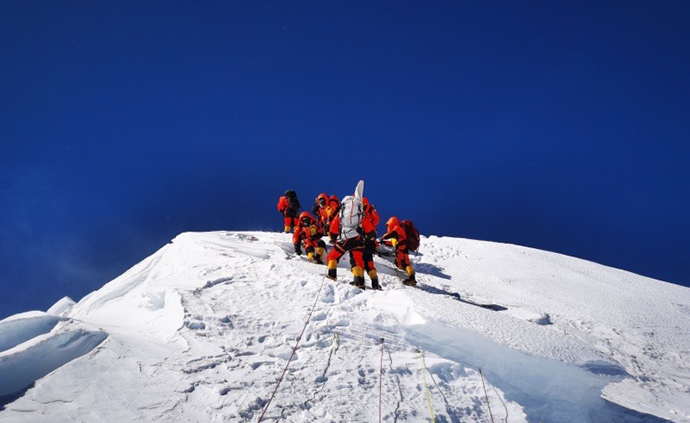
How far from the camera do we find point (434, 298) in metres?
5.56

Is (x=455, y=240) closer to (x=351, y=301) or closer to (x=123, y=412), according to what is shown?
(x=351, y=301)

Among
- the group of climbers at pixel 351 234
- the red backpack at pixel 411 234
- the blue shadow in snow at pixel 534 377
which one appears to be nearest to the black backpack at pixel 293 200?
the group of climbers at pixel 351 234

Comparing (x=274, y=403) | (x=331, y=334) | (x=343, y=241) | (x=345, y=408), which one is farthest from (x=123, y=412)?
(x=343, y=241)

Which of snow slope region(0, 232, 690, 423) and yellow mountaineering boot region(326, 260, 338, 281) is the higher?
yellow mountaineering boot region(326, 260, 338, 281)

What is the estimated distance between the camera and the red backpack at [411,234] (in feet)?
33.6

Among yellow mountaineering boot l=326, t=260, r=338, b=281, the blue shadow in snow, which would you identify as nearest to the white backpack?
yellow mountaineering boot l=326, t=260, r=338, b=281

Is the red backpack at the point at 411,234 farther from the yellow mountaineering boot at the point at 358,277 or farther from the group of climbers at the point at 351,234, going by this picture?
the yellow mountaineering boot at the point at 358,277

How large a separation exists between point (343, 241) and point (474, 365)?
4.71 m

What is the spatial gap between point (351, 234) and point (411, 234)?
9.37 feet

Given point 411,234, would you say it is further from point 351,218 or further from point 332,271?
point 332,271

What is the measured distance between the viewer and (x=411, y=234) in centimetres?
1055

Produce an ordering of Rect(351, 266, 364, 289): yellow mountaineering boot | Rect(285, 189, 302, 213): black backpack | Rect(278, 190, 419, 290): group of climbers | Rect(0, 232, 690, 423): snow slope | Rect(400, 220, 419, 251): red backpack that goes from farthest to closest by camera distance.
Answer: Rect(285, 189, 302, 213): black backpack, Rect(400, 220, 419, 251): red backpack, Rect(278, 190, 419, 290): group of climbers, Rect(351, 266, 364, 289): yellow mountaineering boot, Rect(0, 232, 690, 423): snow slope

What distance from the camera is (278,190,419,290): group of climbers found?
26.3ft

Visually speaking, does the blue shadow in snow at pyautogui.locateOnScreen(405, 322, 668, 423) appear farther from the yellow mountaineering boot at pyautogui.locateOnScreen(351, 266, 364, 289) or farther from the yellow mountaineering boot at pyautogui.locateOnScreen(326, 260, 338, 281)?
the yellow mountaineering boot at pyautogui.locateOnScreen(326, 260, 338, 281)
